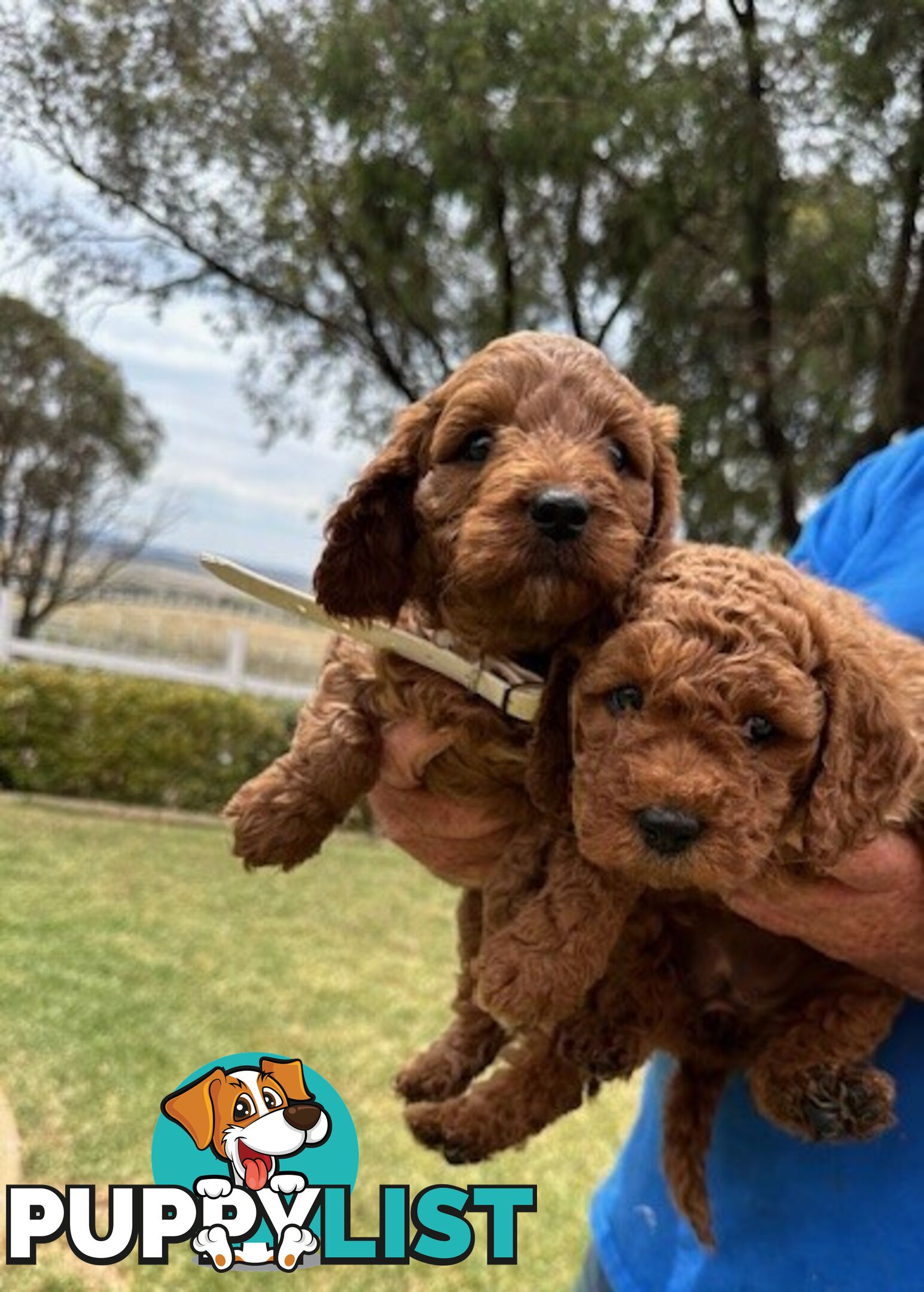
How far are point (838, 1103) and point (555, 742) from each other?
21.3 inches

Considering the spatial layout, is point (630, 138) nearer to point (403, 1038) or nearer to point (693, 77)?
point (693, 77)

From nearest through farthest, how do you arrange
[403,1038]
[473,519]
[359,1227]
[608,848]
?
[608,848], [473,519], [359,1227], [403,1038]

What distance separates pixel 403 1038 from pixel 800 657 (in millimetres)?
5255

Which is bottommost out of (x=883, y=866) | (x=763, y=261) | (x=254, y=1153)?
(x=254, y=1153)

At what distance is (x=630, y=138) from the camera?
849 centimetres

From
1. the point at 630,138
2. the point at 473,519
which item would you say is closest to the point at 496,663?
the point at 473,519

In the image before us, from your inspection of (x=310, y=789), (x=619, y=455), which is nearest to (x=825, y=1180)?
(x=310, y=789)

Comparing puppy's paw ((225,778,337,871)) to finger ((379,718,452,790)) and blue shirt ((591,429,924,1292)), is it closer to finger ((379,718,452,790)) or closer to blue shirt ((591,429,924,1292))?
finger ((379,718,452,790))

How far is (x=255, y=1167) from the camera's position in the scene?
217cm

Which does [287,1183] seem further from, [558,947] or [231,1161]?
[558,947]

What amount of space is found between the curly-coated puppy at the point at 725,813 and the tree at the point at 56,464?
383 inches

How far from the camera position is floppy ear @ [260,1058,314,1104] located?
2.44 meters

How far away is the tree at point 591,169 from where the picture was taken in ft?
26.8

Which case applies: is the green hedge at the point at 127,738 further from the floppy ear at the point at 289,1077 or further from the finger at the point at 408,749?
the finger at the point at 408,749
